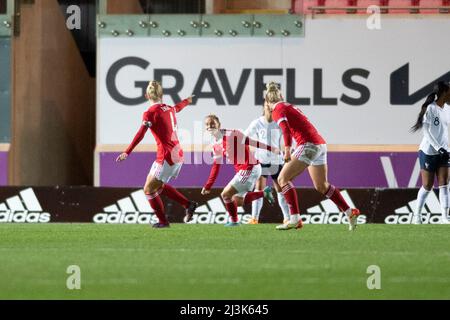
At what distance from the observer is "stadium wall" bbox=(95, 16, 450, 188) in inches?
841

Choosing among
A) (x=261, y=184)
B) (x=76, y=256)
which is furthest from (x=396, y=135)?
(x=76, y=256)

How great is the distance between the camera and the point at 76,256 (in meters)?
11.3

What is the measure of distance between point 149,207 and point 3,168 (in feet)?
10.6

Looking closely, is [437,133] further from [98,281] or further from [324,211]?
[98,281]

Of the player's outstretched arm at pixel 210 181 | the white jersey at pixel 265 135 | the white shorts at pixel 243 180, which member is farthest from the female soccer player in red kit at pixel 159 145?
the white jersey at pixel 265 135

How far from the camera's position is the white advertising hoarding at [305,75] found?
21.3 m

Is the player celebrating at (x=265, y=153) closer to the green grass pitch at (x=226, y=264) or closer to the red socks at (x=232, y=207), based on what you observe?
the red socks at (x=232, y=207)

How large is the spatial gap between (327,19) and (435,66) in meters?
2.10

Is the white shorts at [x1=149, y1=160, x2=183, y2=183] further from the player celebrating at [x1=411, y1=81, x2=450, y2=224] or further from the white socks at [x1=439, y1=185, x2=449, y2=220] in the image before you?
the white socks at [x1=439, y1=185, x2=449, y2=220]

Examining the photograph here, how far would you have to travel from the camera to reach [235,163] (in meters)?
17.0

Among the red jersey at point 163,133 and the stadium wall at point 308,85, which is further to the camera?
the stadium wall at point 308,85

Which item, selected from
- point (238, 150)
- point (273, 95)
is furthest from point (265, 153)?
point (273, 95)

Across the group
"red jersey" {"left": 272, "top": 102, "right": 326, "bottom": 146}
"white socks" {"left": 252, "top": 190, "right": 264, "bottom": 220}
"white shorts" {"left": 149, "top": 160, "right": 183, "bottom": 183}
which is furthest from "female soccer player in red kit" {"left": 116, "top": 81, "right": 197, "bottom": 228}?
"white socks" {"left": 252, "top": 190, "right": 264, "bottom": 220}

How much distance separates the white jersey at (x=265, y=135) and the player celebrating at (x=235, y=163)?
1424mm
